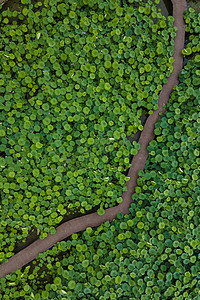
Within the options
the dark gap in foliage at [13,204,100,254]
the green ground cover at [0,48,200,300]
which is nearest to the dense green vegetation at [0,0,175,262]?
the dark gap in foliage at [13,204,100,254]

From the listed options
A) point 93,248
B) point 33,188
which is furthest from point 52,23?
point 93,248

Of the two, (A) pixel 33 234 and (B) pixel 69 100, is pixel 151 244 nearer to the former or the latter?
(A) pixel 33 234

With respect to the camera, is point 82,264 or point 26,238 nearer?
point 82,264

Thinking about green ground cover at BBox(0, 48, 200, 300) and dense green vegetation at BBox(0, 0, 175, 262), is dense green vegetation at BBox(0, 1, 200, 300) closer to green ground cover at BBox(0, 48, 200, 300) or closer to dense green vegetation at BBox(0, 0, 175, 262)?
green ground cover at BBox(0, 48, 200, 300)

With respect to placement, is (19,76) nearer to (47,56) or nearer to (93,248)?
(47,56)

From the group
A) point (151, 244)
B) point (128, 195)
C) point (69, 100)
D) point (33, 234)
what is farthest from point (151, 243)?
point (69, 100)

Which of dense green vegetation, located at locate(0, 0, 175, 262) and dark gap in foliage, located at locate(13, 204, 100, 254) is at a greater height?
dense green vegetation, located at locate(0, 0, 175, 262)
